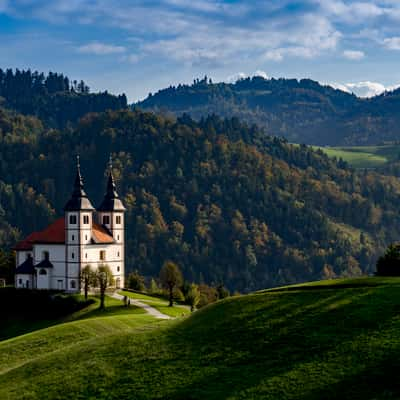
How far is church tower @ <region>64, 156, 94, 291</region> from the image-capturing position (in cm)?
9819

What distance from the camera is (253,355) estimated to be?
35.2 metres

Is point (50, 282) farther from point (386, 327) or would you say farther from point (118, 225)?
point (386, 327)

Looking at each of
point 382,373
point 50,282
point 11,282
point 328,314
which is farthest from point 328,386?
point 11,282

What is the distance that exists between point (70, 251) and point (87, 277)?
27.2 feet

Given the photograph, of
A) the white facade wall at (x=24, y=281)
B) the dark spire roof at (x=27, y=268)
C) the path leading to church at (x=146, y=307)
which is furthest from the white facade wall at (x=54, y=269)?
the path leading to church at (x=146, y=307)

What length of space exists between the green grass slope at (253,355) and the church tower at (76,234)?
53.4 m

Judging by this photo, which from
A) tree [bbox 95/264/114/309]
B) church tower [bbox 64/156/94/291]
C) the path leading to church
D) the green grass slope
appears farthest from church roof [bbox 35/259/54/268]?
the green grass slope

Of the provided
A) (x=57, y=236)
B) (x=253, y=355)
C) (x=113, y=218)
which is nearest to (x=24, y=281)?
(x=57, y=236)

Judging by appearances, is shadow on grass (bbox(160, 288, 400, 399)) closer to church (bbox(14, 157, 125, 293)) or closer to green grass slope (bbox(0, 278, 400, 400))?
green grass slope (bbox(0, 278, 400, 400))

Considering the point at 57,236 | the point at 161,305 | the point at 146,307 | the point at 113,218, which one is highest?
the point at 113,218

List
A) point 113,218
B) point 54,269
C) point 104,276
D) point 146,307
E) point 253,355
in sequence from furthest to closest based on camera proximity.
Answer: point 113,218, point 54,269, point 104,276, point 146,307, point 253,355

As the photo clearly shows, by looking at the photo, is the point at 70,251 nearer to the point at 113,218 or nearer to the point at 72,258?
the point at 72,258

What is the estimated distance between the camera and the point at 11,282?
371ft

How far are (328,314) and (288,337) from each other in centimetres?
245
